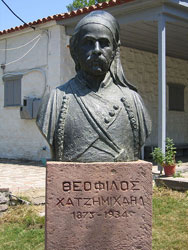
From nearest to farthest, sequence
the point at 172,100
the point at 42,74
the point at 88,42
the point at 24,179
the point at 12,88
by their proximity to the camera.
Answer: the point at 88,42
the point at 24,179
the point at 42,74
the point at 12,88
the point at 172,100

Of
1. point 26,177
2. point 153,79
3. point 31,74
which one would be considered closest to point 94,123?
point 26,177

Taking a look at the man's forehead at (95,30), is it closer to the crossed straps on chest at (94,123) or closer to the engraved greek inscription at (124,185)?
the crossed straps on chest at (94,123)

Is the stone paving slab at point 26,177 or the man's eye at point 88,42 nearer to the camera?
the man's eye at point 88,42

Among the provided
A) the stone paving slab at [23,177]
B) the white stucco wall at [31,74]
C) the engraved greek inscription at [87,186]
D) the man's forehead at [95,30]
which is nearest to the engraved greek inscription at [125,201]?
the engraved greek inscription at [87,186]

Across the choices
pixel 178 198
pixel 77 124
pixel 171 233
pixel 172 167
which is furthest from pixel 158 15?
pixel 77 124

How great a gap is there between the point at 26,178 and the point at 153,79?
18.4 ft

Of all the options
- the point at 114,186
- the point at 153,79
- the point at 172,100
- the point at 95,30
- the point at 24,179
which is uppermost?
the point at 153,79

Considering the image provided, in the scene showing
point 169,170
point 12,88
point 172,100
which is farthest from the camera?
point 172,100

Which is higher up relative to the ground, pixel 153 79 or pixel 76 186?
pixel 153 79

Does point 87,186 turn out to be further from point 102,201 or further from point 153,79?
point 153,79

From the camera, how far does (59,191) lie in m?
2.63

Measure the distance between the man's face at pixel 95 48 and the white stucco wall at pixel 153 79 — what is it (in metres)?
7.48

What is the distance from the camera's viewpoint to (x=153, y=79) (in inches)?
436

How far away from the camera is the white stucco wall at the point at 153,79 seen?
34.2 feet
